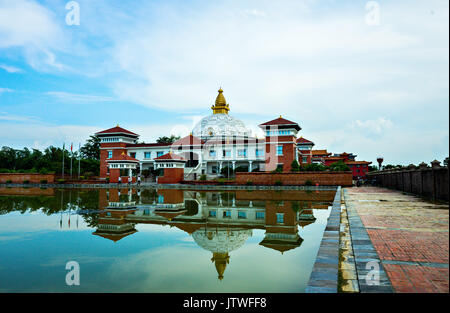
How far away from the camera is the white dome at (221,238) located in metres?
6.38

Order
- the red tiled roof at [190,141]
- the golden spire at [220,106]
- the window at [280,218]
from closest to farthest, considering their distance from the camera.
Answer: the window at [280,218]
the red tiled roof at [190,141]
the golden spire at [220,106]

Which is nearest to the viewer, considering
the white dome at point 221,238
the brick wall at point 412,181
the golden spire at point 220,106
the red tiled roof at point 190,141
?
the white dome at point 221,238

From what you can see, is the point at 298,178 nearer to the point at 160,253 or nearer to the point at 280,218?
the point at 280,218

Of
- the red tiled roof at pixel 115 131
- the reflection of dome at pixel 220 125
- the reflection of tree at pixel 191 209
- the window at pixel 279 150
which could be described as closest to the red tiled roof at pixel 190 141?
the reflection of dome at pixel 220 125

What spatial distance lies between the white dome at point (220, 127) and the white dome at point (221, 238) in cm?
4473

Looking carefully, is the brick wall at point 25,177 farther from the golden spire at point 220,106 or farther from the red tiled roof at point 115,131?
the golden spire at point 220,106

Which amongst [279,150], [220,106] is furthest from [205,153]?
[220,106]

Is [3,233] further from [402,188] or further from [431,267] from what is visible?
[402,188]

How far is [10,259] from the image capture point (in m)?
5.49

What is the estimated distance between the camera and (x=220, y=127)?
179ft

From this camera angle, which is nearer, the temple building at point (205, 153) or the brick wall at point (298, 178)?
the brick wall at point (298, 178)

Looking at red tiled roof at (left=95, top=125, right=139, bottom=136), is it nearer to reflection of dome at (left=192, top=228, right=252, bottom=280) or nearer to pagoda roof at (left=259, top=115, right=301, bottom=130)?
pagoda roof at (left=259, top=115, right=301, bottom=130)
